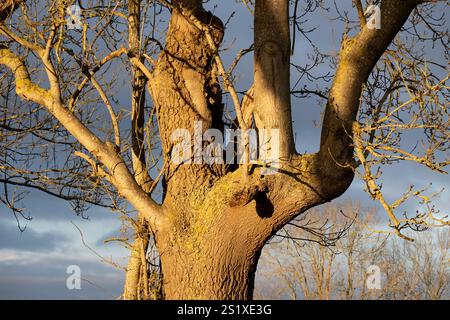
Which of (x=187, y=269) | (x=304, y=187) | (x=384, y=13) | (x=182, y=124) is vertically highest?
(x=384, y=13)

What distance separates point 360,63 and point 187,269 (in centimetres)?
251

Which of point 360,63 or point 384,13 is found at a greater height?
point 384,13

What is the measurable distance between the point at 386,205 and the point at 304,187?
862mm

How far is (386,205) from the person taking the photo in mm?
4793

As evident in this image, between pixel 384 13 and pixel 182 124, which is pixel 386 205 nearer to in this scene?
pixel 384 13

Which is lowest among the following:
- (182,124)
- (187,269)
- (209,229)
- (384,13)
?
(187,269)

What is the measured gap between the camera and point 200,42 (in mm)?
6113

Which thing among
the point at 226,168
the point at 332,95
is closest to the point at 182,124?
the point at 226,168
